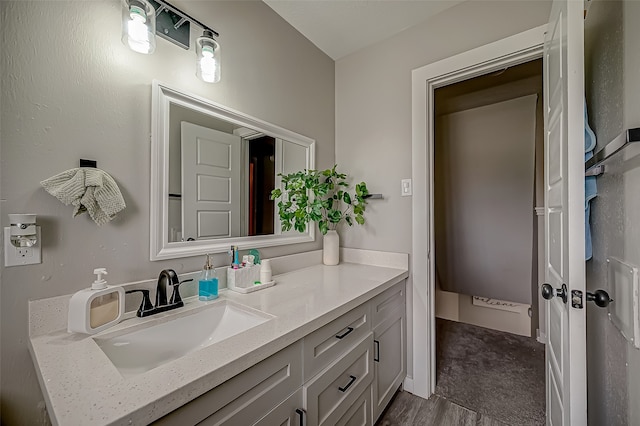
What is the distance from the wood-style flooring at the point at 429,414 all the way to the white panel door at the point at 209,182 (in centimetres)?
141

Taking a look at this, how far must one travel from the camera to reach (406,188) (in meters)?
1.75

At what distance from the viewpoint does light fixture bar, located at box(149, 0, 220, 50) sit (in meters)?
1.08

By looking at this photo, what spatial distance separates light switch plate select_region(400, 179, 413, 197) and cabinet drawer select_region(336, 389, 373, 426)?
1.17m

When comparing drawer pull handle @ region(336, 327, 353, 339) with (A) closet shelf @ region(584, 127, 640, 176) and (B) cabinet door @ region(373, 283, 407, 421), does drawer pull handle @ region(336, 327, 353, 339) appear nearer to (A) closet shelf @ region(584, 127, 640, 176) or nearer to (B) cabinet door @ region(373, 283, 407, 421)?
(B) cabinet door @ region(373, 283, 407, 421)

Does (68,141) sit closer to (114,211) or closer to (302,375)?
(114,211)

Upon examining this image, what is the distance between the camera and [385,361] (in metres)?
1.46

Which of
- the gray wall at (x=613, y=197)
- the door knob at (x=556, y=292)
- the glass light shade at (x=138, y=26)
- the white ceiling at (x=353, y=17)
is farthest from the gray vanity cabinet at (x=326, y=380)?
the white ceiling at (x=353, y=17)

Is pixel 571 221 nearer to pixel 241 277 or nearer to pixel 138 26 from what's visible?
pixel 241 277

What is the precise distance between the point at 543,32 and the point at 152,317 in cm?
221

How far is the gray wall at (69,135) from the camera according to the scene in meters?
0.77

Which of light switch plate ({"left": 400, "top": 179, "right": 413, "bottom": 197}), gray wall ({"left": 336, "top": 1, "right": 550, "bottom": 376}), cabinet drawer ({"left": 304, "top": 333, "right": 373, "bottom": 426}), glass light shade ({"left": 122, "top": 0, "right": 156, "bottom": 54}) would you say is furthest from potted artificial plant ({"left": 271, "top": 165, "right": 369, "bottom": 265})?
glass light shade ({"left": 122, "top": 0, "right": 156, "bottom": 54})

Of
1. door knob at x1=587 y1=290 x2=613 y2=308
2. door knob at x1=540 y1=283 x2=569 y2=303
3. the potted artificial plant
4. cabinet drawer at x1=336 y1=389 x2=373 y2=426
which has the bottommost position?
cabinet drawer at x1=336 y1=389 x2=373 y2=426

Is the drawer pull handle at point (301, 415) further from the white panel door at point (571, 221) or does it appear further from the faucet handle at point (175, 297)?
the white panel door at point (571, 221)

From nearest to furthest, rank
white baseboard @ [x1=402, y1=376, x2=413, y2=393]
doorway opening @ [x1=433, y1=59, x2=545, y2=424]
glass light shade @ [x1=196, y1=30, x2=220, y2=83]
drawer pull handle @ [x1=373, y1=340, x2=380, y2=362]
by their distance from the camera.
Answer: glass light shade @ [x1=196, y1=30, x2=220, y2=83] < drawer pull handle @ [x1=373, y1=340, x2=380, y2=362] < white baseboard @ [x1=402, y1=376, x2=413, y2=393] < doorway opening @ [x1=433, y1=59, x2=545, y2=424]
